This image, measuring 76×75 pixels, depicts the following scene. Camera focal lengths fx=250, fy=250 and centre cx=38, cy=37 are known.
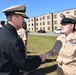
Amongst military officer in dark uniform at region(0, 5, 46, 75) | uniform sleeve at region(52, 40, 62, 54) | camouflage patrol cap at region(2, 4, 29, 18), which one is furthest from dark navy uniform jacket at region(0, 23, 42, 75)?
uniform sleeve at region(52, 40, 62, 54)

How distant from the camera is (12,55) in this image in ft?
10.5

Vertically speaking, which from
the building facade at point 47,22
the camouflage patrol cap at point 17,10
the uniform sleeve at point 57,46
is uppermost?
the camouflage patrol cap at point 17,10

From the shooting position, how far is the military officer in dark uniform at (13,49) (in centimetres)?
319

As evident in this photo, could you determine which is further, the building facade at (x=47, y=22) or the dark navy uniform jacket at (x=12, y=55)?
the building facade at (x=47, y=22)

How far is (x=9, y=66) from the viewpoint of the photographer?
129 inches

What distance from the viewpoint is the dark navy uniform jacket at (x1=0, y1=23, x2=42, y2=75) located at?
10.5ft

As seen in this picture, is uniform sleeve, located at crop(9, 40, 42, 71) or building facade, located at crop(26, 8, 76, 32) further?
building facade, located at crop(26, 8, 76, 32)

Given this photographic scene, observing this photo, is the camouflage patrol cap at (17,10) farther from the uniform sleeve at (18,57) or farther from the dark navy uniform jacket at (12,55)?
the uniform sleeve at (18,57)

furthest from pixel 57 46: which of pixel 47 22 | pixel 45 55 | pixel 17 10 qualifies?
pixel 47 22

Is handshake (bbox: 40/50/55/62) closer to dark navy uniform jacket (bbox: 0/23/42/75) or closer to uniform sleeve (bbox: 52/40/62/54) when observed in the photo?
dark navy uniform jacket (bbox: 0/23/42/75)

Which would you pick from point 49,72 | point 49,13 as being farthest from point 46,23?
point 49,72

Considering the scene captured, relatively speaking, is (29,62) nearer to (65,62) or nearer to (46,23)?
(65,62)

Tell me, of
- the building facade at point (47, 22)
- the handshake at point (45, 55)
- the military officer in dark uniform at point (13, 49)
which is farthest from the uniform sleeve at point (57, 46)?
the building facade at point (47, 22)

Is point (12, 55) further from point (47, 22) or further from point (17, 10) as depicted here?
point (47, 22)
